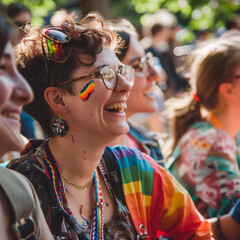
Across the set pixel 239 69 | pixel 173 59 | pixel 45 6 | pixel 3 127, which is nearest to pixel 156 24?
pixel 173 59

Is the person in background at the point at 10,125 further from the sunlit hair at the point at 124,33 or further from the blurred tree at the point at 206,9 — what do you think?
the blurred tree at the point at 206,9

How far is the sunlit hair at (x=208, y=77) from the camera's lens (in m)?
3.82

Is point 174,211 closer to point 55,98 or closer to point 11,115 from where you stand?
point 55,98

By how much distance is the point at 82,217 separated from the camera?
7.67 feet

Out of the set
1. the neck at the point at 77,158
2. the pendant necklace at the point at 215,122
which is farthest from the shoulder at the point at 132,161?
the pendant necklace at the point at 215,122

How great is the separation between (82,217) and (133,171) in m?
0.42

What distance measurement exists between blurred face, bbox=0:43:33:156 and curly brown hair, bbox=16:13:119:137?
2.22 ft

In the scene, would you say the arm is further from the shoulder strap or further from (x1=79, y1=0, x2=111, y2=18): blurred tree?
(x1=79, y1=0, x2=111, y2=18): blurred tree

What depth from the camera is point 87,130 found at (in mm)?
2439

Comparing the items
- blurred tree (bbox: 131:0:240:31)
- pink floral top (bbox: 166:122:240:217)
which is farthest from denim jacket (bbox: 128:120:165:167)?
blurred tree (bbox: 131:0:240:31)

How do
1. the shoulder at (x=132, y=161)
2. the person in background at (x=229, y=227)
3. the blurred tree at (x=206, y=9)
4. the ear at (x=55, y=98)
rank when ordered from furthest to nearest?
the blurred tree at (x=206, y=9) < the person in background at (x=229, y=227) < the shoulder at (x=132, y=161) < the ear at (x=55, y=98)

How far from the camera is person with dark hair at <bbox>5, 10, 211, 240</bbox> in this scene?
236 cm

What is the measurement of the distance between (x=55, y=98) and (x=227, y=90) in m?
1.93

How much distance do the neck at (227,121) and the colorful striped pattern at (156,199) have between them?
1360mm
